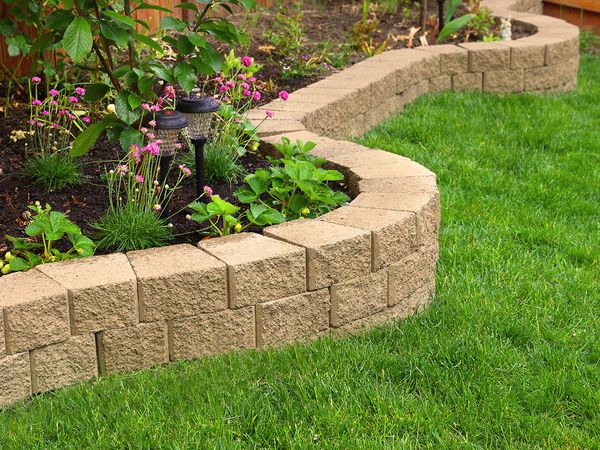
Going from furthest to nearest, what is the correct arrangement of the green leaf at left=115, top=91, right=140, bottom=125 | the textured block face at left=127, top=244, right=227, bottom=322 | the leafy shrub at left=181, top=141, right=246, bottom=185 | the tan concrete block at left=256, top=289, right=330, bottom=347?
Answer: the leafy shrub at left=181, top=141, right=246, bottom=185, the green leaf at left=115, top=91, right=140, bottom=125, the tan concrete block at left=256, top=289, right=330, bottom=347, the textured block face at left=127, top=244, right=227, bottom=322

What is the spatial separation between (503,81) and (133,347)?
439cm

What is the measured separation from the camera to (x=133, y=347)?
3.05 metres

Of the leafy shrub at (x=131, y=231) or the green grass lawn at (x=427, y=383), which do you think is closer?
the green grass lawn at (x=427, y=383)

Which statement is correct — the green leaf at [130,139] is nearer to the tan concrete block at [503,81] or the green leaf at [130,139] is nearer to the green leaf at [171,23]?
the green leaf at [171,23]

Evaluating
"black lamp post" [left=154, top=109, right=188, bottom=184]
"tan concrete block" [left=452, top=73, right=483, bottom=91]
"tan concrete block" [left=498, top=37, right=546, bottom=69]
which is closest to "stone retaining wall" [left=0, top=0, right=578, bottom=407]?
"black lamp post" [left=154, top=109, right=188, bottom=184]

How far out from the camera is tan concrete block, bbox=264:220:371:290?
127 inches

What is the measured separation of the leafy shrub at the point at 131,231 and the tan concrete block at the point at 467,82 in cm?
371

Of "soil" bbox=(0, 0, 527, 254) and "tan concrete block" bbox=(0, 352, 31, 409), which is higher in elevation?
"soil" bbox=(0, 0, 527, 254)

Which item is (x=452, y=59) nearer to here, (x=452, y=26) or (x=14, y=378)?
(x=452, y=26)

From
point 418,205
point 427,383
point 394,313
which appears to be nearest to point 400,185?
point 418,205

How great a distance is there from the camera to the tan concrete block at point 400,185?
3.78 m

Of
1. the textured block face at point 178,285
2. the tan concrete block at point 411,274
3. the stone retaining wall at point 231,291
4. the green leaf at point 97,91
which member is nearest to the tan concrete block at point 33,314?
the stone retaining wall at point 231,291

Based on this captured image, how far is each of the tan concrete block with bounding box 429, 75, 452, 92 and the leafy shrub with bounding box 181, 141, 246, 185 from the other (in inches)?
109

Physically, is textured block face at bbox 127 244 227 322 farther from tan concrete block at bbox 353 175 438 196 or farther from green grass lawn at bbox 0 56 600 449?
tan concrete block at bbox 353 175 438 196
